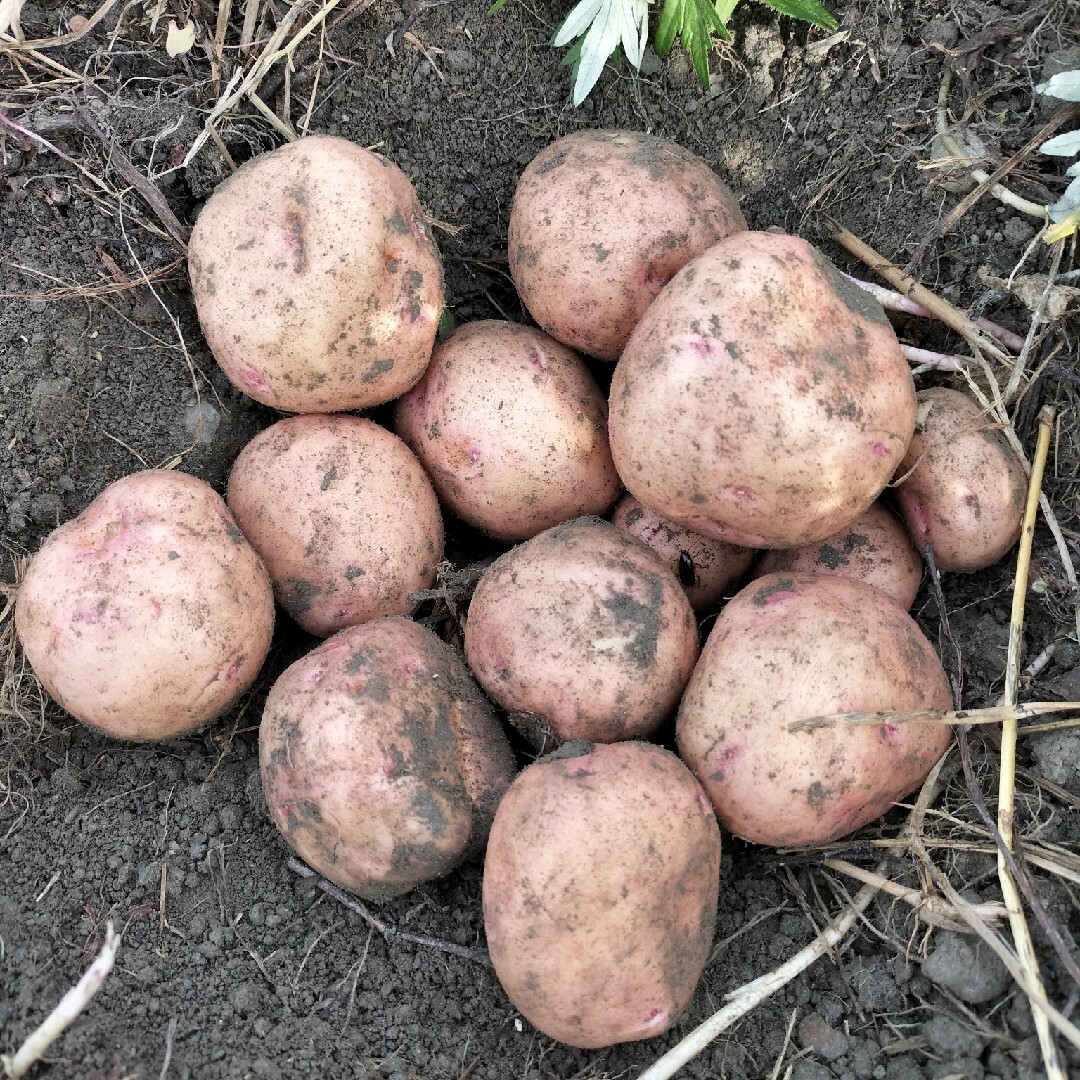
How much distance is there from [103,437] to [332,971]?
1218 millimetres

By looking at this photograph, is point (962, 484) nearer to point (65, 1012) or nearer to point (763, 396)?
point (763, 396)

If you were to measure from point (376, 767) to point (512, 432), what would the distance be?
2.58 ft

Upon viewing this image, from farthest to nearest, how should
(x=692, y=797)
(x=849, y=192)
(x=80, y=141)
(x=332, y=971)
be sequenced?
(x=849, y=192) → (x=80, y=141) → (x=332, y=971) → (x=692, y=797)

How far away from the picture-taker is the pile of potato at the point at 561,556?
1.82 m

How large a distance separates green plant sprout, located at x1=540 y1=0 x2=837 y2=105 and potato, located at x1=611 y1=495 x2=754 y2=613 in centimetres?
93

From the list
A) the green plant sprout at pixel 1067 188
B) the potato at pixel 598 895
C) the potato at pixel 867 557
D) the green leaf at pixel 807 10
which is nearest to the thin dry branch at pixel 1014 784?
the potato at pixel 867 557

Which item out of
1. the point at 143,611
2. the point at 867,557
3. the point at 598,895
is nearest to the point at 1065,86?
the point at 867,557

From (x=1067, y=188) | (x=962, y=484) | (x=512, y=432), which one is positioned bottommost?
(x=512, y=432)

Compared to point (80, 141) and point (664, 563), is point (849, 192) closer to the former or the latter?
point (664, 563)

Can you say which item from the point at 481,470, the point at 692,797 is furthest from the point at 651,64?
the point at 692,797

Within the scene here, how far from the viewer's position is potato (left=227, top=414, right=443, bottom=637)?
7.21ft

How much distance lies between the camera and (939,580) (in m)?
2.30

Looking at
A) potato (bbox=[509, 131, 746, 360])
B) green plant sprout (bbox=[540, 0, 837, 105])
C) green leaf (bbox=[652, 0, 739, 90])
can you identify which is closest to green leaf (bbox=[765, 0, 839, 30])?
green plant sprout (bbox=[540, 0, 837, 105])

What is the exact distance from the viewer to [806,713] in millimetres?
1871
